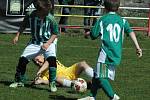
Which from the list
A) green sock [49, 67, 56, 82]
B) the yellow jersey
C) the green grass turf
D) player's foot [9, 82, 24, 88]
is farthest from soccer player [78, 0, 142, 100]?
player's foot [9, 82, 24, 88]

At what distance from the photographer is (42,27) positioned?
966 centimetres

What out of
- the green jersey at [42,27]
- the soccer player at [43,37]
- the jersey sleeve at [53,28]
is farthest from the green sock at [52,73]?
the jersey sleeve at [53,28]

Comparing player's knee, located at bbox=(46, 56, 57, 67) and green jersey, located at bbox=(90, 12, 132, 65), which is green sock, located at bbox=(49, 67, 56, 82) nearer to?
player's knee, located at bbox=(46, 56, 57, 67)

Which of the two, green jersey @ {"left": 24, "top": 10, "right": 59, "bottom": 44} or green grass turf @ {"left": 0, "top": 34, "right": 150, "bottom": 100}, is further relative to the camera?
green jersey @ {"left": 24, "top": 10, "right": 59, "bottom": 44}

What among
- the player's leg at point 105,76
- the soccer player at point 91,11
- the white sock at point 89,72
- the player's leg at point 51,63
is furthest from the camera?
the soccer player at point 91,11

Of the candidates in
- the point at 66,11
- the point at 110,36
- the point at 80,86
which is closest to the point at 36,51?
the point at 80,86

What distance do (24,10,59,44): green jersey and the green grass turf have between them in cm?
88

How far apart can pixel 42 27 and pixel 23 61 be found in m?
0.67

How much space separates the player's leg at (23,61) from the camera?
9.74 m

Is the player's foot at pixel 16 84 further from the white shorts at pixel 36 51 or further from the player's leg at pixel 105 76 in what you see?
the player's leg at pixel 105 76

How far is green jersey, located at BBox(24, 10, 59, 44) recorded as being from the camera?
31.6 ft

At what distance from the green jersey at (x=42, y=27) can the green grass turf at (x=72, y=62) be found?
0.88m

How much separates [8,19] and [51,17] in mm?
10083

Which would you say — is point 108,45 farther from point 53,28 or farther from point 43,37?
point 43,37
